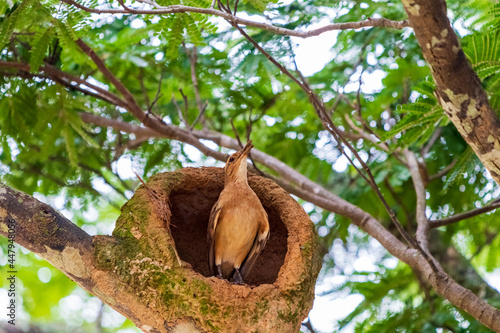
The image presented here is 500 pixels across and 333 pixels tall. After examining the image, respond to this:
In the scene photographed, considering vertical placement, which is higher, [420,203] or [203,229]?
[420,203]

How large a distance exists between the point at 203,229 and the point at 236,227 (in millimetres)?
1152

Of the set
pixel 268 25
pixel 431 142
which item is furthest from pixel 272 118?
pixel 268 25

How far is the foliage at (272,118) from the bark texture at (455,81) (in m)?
0.97

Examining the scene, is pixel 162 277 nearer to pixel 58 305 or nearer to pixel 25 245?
pixel 25 245

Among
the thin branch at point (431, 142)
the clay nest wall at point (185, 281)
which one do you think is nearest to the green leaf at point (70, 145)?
the clay nest wall at point (185, 281)

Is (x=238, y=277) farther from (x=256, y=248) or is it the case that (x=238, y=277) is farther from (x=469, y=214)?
(x=469, y=214)

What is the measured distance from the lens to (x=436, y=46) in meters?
3.96

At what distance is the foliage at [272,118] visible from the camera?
21.0 feet

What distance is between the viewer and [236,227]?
242 inches

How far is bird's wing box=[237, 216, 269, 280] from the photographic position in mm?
6215

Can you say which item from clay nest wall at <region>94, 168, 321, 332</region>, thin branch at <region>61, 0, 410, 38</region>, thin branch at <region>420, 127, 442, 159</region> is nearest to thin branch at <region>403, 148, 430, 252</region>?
thin branch at <region>420, 127, 442, 159</region>

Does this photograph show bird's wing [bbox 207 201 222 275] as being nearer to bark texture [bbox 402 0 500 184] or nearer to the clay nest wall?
the clay nest wall

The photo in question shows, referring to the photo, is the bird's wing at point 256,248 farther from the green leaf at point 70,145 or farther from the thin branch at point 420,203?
the green leaf at point 70,145

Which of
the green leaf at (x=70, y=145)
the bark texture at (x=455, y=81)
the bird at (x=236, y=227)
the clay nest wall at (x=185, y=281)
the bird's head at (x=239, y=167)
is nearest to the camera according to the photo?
the bark texture at (x=455, y=81)
